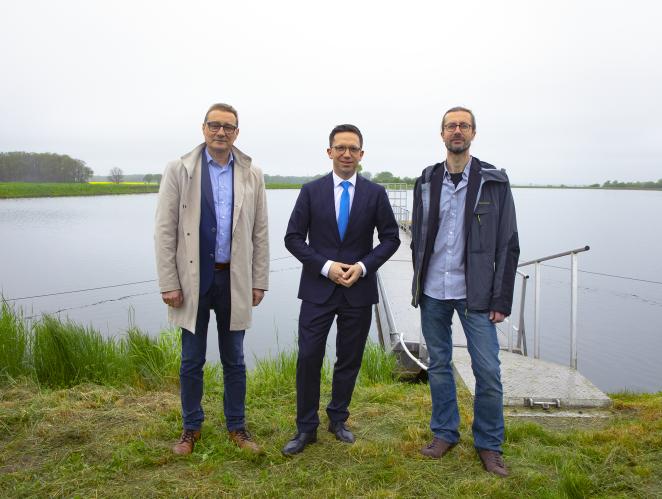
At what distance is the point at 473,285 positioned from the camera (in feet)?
9.73

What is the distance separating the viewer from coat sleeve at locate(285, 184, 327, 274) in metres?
3.16

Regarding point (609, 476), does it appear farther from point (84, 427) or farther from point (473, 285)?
point (84, 427)

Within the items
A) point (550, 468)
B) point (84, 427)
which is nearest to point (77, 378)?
point (84, 427)

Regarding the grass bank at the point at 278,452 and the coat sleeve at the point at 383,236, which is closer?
the grass bank at the point at 278,452

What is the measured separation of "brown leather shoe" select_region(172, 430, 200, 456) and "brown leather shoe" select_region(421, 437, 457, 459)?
1350 mm

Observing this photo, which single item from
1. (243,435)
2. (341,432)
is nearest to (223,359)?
(243,435)

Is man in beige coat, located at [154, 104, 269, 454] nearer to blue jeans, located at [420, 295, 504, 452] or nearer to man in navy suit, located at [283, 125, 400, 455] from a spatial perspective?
man in navy suit, located at [283, 125, 400, 455]

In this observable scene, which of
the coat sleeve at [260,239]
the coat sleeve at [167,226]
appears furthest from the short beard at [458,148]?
the coat sleeve at [167,226]

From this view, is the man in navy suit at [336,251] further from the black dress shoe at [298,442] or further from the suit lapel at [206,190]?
the suit lapel at [206,190]

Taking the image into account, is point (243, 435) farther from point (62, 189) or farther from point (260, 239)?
point (62, 189)

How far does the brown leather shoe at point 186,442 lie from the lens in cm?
316

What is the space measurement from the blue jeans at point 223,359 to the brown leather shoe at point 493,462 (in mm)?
1435

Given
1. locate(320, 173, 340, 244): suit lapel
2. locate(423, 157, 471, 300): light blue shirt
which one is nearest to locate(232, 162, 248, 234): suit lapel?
locate(320, 173, 340, 244): suit lapel

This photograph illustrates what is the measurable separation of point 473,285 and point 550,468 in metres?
1.08
